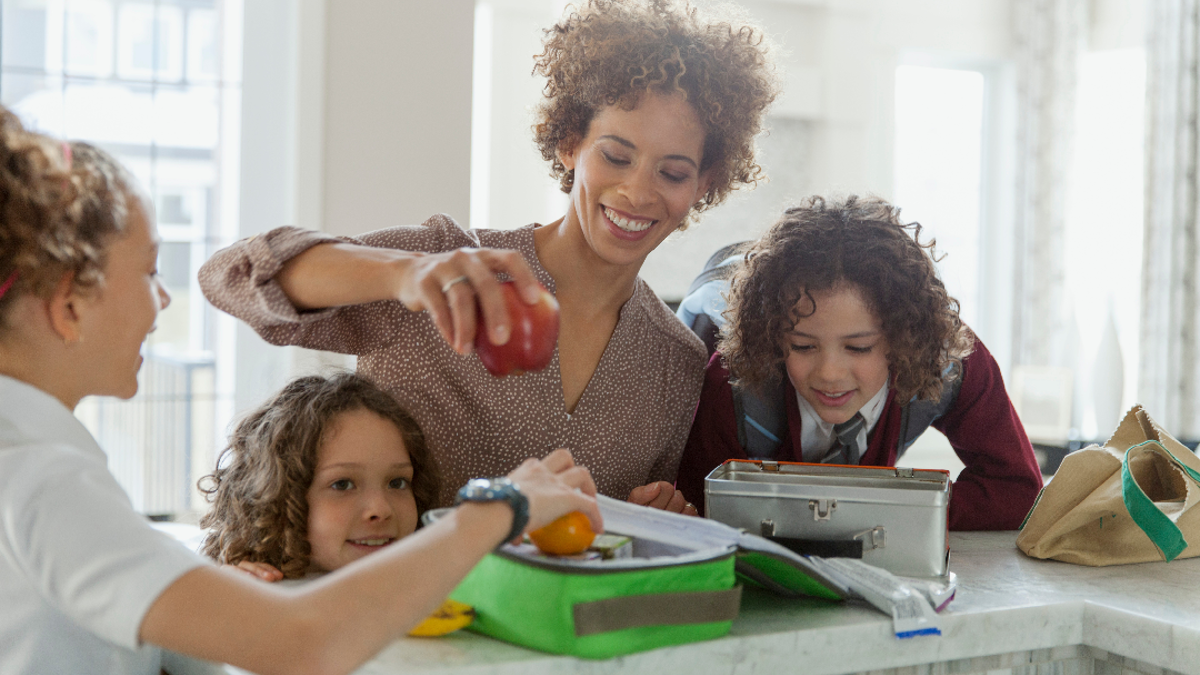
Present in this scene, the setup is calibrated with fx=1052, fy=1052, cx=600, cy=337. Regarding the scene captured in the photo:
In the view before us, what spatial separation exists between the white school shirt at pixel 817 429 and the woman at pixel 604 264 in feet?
0.61

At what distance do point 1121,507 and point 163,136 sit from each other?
2.58m

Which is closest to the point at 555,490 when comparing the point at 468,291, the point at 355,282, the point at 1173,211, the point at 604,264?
the point at 468,291

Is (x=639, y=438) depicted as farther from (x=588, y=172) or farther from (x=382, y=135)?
(x=382, y=135)

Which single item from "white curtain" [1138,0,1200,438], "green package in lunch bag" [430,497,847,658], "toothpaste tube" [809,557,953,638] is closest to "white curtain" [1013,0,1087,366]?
"white curtain" [1138,0,1200,438]

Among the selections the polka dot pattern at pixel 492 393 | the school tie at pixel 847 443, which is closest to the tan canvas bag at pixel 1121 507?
the school tie at pixel 847 443

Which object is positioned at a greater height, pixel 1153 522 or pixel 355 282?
pixel 355 282

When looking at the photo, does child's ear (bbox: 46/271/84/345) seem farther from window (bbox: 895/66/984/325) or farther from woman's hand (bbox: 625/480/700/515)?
window (bbox: 895/66/984/325)

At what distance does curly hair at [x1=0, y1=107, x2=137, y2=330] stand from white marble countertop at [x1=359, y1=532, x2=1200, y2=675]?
1.37ft

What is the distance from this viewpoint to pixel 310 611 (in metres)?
0.79

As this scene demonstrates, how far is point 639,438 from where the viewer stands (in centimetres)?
161

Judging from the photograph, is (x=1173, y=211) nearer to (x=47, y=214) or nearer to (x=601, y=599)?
(x=601, y=599)

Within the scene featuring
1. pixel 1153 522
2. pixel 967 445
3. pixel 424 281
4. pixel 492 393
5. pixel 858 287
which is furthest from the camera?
pixel 967 445

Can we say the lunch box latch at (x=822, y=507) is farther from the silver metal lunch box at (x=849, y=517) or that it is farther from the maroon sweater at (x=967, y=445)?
the maroon sweater at (x=967, y=445)

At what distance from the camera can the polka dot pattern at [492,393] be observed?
1.52 metres
